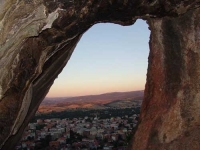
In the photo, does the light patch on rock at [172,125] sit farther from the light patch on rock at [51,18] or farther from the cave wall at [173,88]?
the light patch on rock at [51,18]

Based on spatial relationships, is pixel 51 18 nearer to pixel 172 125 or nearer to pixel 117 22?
pixel 117 22

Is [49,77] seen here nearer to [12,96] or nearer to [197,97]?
[12,96]

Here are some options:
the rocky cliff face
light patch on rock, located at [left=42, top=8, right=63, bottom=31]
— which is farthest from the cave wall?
light patch on rock, located at [left=42, top=8, right=63, bottom=31]

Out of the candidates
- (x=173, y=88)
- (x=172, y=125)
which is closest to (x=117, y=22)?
(x=173, y=88)

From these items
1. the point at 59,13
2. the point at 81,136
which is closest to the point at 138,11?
the point at 59,13

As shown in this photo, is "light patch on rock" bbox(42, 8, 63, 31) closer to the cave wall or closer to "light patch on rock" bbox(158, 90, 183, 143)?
the cave wall

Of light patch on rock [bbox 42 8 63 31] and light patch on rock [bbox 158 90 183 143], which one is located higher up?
light patch on rock [bbox 42 8 63 31]

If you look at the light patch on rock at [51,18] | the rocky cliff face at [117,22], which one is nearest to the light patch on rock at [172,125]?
the rocky cliff face at [117,22]

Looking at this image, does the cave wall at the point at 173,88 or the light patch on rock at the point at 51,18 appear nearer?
the light patch on rock at the point at 51,18
